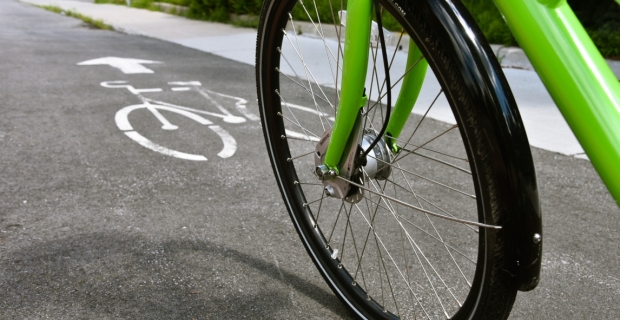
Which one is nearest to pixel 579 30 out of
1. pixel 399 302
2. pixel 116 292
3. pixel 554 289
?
pixel 399 302

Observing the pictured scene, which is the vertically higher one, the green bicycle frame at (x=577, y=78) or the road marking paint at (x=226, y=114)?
the green bicycle frame at (x=577, y=78)

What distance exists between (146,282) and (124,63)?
5.64m

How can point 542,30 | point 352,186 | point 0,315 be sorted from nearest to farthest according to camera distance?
point 542,30, point 352,186, point 0,315

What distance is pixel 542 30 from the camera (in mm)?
1178

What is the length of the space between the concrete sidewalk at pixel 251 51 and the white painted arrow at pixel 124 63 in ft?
4.44

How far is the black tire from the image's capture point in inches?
49.4

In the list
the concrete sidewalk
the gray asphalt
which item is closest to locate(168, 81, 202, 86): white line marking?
the gray asphalt

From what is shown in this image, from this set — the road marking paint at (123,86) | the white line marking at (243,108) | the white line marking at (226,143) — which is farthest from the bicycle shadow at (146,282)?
the road marking paint at (123,86)

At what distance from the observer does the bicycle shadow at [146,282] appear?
2.15 metres

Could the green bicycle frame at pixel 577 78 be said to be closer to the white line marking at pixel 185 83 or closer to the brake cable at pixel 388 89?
the brake cable at pixel 388 89

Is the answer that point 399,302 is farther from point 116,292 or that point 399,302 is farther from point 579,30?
point 579,30

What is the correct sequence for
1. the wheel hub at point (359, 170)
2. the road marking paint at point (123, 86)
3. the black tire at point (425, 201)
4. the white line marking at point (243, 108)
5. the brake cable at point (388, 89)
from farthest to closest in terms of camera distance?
1. the road marking paint at point (123, 86)
2. the white line marking at point (243, 108)
3. the wheel hub at point (359, 170)
4. the brake cable at point (388, 89)
5. the black tire at point (425, 201)

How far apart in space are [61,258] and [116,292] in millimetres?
405

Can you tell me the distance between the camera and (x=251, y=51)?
8883mm
